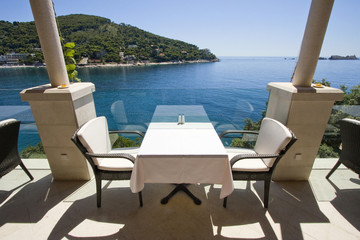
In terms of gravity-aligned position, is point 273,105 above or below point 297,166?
above

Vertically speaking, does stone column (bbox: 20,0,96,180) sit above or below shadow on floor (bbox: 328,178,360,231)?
above

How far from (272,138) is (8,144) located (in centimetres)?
285

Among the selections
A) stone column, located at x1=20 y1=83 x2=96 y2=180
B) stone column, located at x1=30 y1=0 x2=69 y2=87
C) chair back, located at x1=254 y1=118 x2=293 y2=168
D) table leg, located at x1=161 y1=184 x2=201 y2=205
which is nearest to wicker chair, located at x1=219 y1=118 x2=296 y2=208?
chair back, located at x1=254 y1=118 x2=293 y2=168

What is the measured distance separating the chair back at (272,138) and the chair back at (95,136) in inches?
68.0

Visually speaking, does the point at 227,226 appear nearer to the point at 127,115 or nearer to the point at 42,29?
the point at 127,115

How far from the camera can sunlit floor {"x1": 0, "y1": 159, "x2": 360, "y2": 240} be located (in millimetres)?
1524

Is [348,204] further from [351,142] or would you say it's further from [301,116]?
[301,116]

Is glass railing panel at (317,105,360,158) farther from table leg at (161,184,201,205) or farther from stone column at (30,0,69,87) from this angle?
stone column at (30,0,69,87)

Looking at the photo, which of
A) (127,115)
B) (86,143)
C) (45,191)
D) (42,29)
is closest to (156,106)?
(127,115)

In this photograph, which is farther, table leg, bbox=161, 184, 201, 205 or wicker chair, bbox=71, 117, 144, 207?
table leg, bbox=161, 184, 201, 205

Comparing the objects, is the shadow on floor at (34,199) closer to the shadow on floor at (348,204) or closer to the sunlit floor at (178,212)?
the sunlit floor at (178,212)

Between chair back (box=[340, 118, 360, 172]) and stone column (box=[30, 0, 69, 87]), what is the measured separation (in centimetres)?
325

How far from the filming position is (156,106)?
2693 millimetres

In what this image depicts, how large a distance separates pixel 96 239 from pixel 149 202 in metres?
0.57
